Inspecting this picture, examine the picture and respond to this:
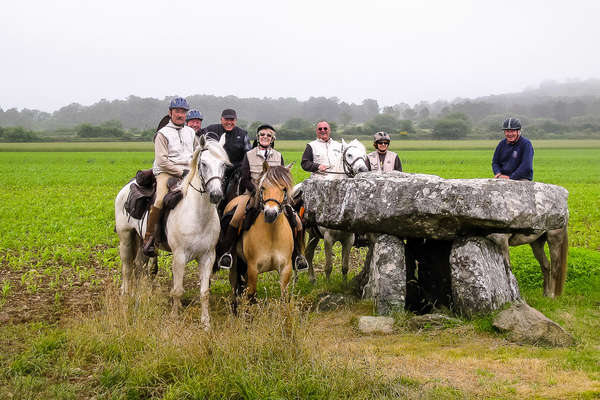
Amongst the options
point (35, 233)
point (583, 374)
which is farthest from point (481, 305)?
point (35, 233)

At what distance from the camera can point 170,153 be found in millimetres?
8578

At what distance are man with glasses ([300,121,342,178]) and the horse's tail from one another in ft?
13.6

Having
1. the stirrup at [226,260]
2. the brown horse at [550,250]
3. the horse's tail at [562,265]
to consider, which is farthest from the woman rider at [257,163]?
the horse's tail at [562,265]

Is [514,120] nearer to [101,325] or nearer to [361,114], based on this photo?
[101,325]

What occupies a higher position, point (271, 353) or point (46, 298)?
point (271, 353)

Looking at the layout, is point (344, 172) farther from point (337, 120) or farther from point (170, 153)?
point (337, 120)

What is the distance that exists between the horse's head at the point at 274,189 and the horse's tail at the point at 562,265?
4.64 m

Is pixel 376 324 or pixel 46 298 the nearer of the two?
pixel 376 324

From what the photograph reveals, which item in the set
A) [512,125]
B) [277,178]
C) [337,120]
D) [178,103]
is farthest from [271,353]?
[337,120]

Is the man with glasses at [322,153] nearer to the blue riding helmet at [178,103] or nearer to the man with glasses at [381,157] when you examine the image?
the man with glasses at [381,157]

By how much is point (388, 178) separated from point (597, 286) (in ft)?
15.0

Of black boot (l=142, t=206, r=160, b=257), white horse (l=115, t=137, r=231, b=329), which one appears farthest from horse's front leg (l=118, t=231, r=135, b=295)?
white horse (l=115, t=137, r=231, b=329)

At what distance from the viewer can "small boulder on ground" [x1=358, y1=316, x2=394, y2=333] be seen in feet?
24.1

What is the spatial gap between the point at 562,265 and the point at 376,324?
12.0ft
